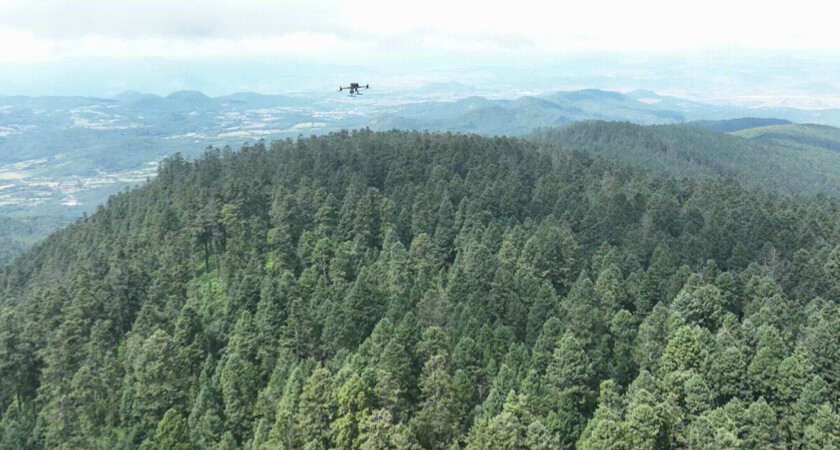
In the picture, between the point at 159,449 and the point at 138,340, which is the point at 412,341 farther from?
the point at 138,340

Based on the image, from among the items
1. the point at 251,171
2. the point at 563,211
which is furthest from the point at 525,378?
the point at 251,171

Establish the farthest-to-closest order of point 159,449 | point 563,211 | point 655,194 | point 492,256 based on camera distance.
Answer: point 655,194 → point 563,211 → point 492,256 → point 159,449

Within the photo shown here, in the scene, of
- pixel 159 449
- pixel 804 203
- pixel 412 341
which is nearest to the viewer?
pixel 159 449

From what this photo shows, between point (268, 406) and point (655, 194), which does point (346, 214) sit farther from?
point (655, 194)

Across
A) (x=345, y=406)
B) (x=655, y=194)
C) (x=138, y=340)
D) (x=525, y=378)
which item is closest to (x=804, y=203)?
(x=655, y=194)

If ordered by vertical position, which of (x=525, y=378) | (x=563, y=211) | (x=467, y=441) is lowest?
(x=467, y=441)

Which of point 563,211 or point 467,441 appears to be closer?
point 467,441

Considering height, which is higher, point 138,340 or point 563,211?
point 563,211
